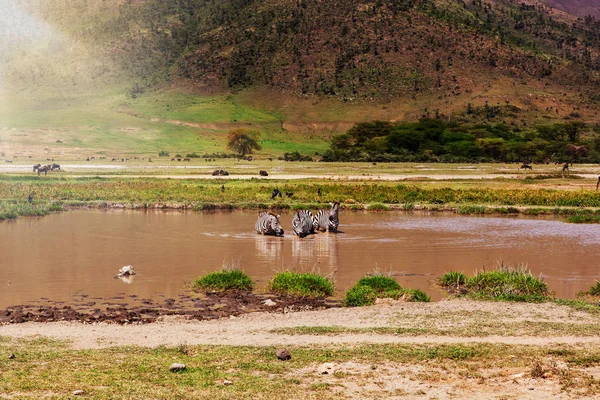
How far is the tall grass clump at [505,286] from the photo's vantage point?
676 inches

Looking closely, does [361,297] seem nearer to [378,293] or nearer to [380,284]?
[378,293]

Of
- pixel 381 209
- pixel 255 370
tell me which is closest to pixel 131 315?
pixel 255 370

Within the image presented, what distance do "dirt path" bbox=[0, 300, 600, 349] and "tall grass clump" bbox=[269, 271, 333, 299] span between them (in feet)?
5.51

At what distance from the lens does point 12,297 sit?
1767 cm

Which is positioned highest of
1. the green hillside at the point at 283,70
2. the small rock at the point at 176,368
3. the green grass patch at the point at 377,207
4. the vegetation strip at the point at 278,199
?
the green hillside at the point at 283,70

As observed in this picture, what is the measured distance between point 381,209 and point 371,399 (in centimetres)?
2976

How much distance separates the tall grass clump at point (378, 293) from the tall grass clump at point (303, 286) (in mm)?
724

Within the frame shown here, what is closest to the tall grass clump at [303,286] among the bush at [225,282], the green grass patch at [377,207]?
the bush at [225,282]

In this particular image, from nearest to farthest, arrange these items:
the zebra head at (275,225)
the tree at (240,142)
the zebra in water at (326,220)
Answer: the zebra head at (275,225)
the zebra in water at (326,220)
the tree at (240,142)

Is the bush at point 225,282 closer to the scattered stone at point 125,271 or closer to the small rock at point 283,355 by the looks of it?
the scattered stone at point 125,271

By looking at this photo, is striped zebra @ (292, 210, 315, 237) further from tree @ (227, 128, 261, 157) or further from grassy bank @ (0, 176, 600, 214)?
tree @ (227, 128, 261, 157)

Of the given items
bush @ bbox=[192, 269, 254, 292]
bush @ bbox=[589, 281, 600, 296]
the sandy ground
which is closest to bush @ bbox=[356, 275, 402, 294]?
the sandy ground

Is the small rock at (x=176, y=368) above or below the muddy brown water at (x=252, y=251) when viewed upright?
above

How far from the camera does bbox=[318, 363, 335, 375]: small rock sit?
35.9 feet
